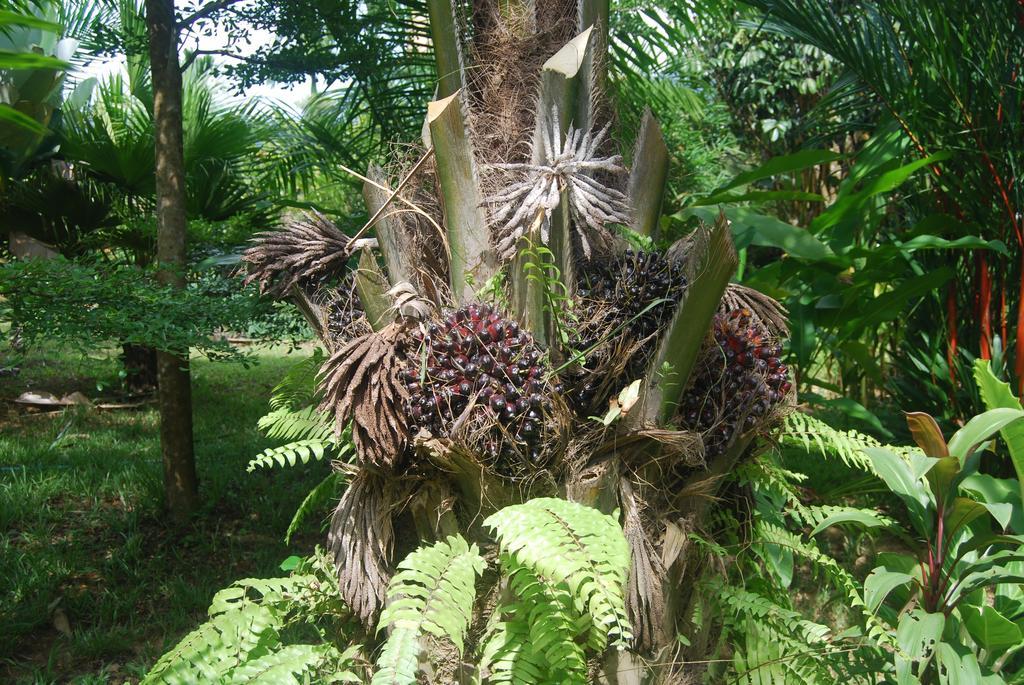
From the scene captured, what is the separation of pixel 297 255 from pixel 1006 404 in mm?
2295

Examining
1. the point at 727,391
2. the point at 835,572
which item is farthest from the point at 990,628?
the point at 727,391

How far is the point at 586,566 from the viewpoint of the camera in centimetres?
151

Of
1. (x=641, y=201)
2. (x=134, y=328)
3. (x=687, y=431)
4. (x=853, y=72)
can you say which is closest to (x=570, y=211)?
(x=641, y=201)

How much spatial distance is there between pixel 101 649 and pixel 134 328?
1282mm

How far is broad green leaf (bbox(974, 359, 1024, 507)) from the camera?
2.38 metres

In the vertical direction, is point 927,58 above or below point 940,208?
above

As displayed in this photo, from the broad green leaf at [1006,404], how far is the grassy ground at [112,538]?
3015 millimetres

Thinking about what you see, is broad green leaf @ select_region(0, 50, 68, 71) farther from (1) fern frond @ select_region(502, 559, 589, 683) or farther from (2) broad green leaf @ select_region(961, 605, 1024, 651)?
(2) broad green leaf @ select_region(961, 605, 1024, 651)

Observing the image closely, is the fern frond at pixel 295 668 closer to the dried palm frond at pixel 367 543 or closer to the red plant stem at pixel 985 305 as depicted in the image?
the dried palm frond at pixel 367 543

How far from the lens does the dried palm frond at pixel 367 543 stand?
6.61 feet

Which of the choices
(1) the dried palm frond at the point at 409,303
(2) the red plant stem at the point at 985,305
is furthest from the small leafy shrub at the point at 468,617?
(2) the red plant stem at the point at 985,305

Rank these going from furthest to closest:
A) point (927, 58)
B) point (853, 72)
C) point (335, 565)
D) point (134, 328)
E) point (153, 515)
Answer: point (153, 515) < point (853, 72) < point (927, 58) < point (134, 328) < point (335, 565)

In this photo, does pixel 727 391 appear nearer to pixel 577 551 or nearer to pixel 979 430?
pixel 577 551

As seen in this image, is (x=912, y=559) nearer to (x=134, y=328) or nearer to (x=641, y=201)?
(x=641, y=201)
